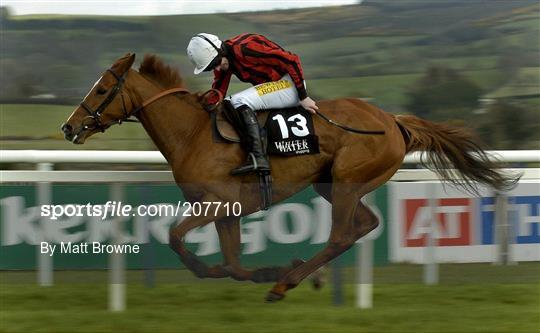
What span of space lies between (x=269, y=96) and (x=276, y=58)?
0.69ft

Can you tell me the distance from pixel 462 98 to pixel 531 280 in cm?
434

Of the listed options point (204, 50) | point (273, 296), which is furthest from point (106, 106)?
point (273, 296)

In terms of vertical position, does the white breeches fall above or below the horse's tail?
above

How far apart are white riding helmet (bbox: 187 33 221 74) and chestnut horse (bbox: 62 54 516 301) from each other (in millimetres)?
251

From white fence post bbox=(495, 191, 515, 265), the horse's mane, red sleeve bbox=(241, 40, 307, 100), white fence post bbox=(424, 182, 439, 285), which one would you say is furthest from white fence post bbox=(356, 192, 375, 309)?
the horse's mane

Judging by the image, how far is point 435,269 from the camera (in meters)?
5.39

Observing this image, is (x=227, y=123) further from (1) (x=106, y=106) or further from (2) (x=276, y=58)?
(1) (x=106, y=106)

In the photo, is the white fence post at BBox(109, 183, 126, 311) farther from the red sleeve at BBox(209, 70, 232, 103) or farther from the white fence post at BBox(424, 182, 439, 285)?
the white fence post at BBox(424, 182, 439, 285)

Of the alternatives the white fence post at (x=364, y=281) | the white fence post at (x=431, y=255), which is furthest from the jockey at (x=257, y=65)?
the white fence post at (x=431, y=255)

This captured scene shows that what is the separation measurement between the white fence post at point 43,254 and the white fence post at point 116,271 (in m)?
0.34

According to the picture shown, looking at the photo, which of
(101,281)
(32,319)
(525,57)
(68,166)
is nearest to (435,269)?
(101,281)

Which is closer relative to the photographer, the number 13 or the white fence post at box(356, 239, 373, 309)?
the white fence post at box(356, 239, 373, 309)

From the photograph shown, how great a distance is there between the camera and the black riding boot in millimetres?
4918

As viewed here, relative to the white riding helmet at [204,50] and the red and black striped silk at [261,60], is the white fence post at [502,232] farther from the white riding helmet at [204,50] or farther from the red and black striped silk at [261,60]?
the white riding helmet at [204,50]
